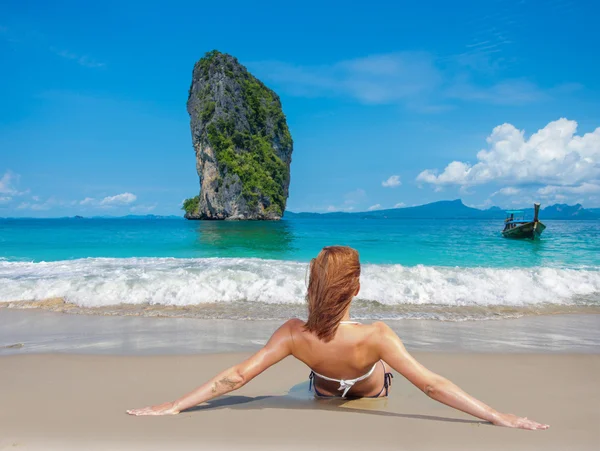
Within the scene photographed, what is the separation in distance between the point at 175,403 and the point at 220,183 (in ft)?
287

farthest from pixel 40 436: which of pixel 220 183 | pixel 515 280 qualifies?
pixel 220 183

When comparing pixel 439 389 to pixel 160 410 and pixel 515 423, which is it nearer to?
pixel 515 423

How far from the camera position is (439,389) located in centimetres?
270

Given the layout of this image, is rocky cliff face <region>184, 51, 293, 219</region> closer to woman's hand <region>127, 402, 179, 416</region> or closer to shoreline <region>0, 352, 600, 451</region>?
shoreline <region>0, 352, 600, 451</region>

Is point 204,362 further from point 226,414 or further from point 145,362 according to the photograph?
point 226,414

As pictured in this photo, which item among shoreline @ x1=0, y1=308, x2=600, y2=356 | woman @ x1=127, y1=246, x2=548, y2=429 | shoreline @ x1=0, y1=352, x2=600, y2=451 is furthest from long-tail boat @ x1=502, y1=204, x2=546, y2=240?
woman @ x1=127, y1=246, x2=548, y2=429

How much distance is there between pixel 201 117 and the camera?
3499 inches

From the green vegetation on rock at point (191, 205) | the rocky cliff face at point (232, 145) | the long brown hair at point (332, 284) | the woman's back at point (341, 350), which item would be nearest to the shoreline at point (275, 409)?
the woman's back at point (341, 350)

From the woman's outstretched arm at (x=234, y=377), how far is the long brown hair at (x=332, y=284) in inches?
12.8

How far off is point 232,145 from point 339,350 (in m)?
88.5

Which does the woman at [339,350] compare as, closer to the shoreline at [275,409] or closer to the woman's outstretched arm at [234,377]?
the woman's outstretched arm at [234,377]

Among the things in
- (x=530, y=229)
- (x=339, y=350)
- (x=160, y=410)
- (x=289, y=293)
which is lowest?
(x=160, y=410)

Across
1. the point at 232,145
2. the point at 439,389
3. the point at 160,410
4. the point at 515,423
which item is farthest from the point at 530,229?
the point at 232,145

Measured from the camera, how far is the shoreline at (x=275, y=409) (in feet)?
8.39
